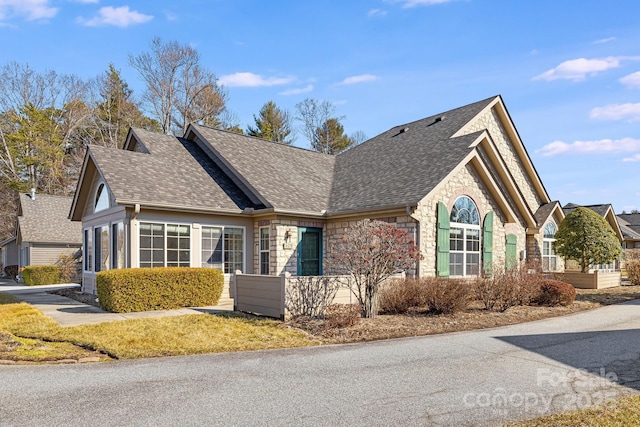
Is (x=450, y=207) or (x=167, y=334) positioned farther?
(x=450, y=207)

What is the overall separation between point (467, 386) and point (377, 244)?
4885 mm

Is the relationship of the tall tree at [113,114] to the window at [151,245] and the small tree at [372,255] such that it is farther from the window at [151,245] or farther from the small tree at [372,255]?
the small tree at [372,255]

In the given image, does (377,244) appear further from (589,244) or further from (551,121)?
(589,244)

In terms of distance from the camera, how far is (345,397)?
5137 millimetres

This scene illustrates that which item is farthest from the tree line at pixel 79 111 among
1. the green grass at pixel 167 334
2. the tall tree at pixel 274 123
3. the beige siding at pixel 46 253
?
the green grass at pixel 167 334

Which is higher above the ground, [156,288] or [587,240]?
[587,240]

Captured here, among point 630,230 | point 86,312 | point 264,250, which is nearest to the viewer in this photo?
point 86,312

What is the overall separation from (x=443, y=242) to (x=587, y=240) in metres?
8.47

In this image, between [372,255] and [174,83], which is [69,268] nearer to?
[174,83]

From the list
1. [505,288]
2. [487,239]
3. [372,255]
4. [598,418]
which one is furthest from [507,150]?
[598,418]

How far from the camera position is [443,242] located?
14281mm

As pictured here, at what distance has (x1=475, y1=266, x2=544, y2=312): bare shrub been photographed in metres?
11.7

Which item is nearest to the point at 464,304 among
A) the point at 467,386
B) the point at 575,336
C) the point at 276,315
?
the point at 575,336

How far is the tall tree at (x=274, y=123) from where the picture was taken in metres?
42.1
